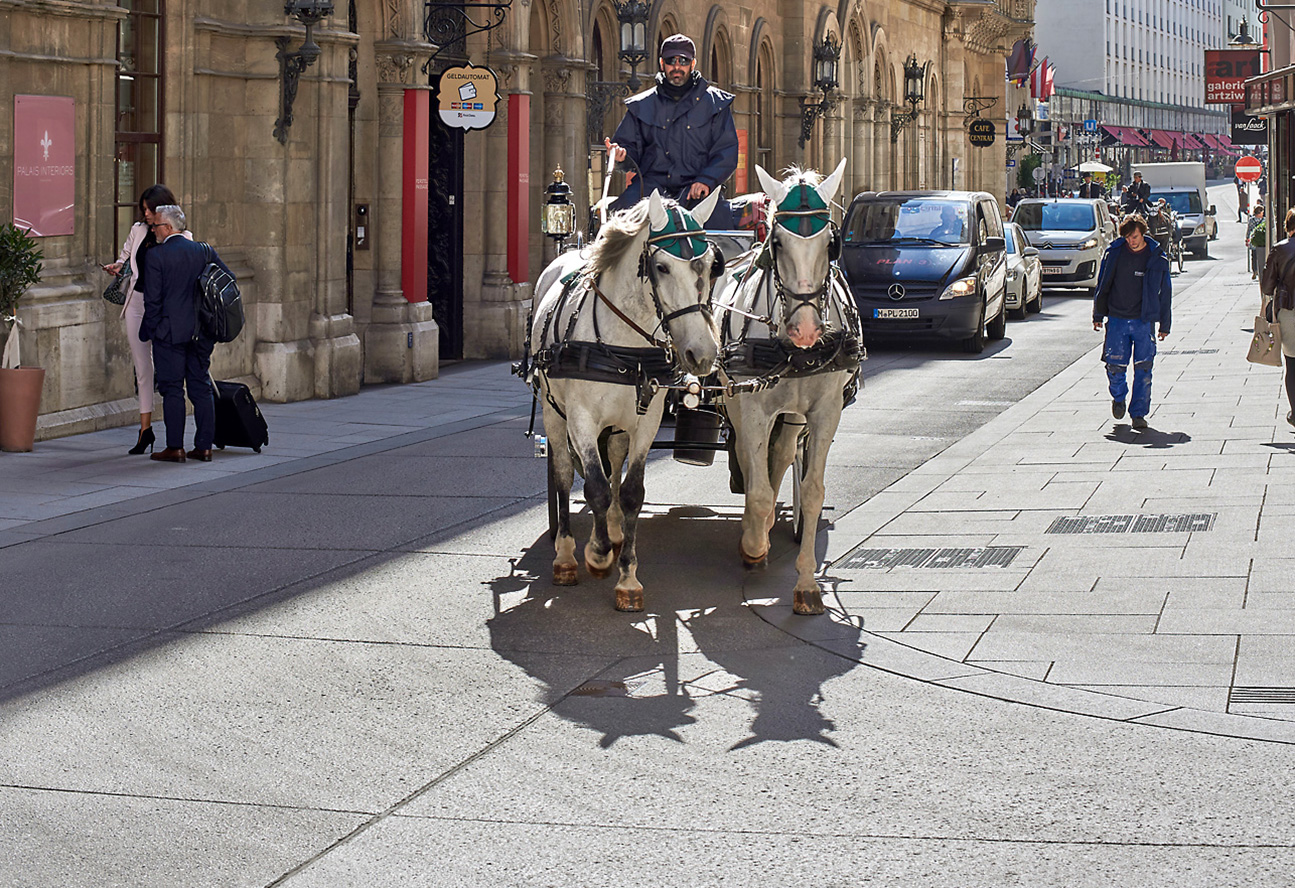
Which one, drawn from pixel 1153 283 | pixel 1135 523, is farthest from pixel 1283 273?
pixel 1135 523

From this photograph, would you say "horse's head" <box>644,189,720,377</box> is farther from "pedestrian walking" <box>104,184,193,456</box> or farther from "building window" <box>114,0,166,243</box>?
"building window" <box>114,0,166,243</box>

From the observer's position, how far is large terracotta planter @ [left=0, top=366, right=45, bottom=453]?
512 inches

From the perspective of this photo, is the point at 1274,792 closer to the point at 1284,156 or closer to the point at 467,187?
the point at 467,187

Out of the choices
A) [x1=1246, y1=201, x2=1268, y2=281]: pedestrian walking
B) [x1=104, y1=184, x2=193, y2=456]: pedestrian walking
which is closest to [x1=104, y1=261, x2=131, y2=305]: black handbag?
[x1=104, y1=184, x2=193, y2=456]: pedestrian walking

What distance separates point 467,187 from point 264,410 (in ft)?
20.9

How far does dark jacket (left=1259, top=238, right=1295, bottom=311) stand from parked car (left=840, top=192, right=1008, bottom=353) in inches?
311

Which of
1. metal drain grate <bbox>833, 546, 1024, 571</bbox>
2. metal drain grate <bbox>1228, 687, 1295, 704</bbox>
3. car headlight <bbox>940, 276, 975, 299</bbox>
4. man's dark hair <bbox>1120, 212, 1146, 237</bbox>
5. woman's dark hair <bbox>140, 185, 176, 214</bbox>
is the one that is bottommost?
metal drain grate <bbox>1228, 687, 1295, 704</bbox>

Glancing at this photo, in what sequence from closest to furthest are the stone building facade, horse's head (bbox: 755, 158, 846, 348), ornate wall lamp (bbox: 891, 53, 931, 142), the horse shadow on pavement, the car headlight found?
the horse shadow on pavement
horse's head (bbox: 755, 158, 846, 348)
the stone building facade
the car headlight
ornate wall lamp (bbox: 891, 53, 931, 142)

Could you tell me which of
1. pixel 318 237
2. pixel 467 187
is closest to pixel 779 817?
pixel 318 237

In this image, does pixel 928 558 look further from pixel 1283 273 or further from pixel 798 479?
pixel 1283 273

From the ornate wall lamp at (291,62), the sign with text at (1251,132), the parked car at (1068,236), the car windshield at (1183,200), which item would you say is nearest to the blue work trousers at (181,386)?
the ornate wall lamp at (291,62)

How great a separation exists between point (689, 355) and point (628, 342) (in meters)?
0.53

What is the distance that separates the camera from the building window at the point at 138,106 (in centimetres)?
1554

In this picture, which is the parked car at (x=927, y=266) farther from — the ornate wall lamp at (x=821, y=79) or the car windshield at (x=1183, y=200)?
the car windshield at (x=1183, y=200)
